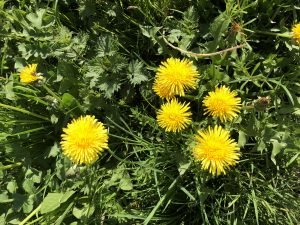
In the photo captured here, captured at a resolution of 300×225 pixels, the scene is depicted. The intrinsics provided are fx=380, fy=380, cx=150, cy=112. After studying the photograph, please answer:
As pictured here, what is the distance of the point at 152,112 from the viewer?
6.22 ft

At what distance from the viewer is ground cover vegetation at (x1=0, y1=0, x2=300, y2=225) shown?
1.57 m

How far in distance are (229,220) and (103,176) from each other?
61cm

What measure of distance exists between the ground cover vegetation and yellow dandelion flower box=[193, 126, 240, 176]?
0.08 ft

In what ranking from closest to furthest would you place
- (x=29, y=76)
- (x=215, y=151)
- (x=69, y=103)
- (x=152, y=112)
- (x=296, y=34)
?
1. (x=215, y=151)
2. (x=296, y=34)
3. (x=29, y=76)
4. (x=69, y=103)
5. (x=152, y=112)

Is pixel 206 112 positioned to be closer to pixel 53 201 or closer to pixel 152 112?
pixel 152 112

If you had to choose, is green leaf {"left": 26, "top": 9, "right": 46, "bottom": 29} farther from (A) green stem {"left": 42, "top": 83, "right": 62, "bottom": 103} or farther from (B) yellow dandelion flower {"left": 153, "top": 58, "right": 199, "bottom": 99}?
(B) yellow dandelion flower {"left": 153, "top": 58, "right": 199, "bottom": 99}

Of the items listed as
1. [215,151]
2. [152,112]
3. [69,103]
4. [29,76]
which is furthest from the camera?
[152,112]

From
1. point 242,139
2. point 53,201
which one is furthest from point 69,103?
point 242,139

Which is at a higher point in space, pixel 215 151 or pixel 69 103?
pixel 69 103

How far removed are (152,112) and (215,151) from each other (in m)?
0.58

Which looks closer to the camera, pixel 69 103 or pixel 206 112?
pixel 206 112

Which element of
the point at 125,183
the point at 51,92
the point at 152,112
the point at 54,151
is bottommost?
the point at 125,183

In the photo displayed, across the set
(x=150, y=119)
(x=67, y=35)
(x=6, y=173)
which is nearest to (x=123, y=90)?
(x=150, y=119)

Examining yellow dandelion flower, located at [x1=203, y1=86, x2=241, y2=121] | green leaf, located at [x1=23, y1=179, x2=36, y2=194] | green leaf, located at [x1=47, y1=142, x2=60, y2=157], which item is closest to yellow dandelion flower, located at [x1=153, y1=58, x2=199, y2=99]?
yellow dandelion flower, located at [x1=203, y1=86, x2=241, y2=121]
